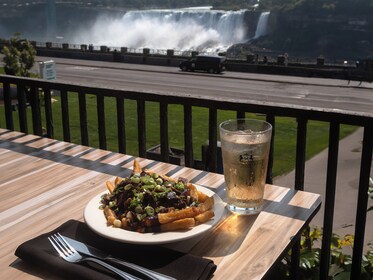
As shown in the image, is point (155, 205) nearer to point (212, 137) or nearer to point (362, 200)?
point (362, 200)

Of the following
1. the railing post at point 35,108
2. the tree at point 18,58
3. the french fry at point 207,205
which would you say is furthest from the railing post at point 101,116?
the tree at point 18,58

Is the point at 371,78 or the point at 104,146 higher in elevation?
the point at 104,146

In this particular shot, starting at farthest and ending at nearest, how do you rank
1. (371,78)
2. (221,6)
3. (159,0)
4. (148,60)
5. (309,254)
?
(159,0) < (221,6) < (148,60) < (371,78) < (309,254)

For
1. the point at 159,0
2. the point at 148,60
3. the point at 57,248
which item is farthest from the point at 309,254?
the point at 159,0

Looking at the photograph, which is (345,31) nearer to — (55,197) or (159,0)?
(159,0)

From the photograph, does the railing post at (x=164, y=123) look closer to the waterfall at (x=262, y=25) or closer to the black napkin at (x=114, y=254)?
the black napkin at (x=114, y=254)

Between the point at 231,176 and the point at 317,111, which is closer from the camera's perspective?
the point at 231,176

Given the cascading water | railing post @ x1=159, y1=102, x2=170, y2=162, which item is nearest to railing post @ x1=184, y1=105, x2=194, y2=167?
railing post @ x1=159, y1=102, x2=170, y2=162
